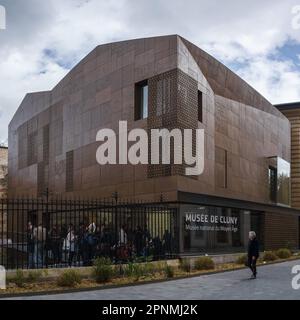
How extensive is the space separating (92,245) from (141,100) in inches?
470

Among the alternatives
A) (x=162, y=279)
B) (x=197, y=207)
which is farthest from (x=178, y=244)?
(x=162, y=279)

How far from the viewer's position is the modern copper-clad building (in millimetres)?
26281

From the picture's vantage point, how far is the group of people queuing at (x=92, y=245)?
18234 mm

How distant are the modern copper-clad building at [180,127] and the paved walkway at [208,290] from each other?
5.89m

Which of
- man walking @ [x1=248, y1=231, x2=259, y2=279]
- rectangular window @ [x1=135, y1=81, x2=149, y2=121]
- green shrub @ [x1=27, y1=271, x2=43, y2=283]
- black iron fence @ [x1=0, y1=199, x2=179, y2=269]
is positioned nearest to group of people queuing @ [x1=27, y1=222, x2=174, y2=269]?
black iron fence @ [x1=0, y1=199, x2=179, y2=269]

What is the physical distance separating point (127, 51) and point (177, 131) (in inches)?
274

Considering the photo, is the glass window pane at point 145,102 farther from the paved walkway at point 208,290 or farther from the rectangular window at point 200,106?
the paved walkway at point 208,290

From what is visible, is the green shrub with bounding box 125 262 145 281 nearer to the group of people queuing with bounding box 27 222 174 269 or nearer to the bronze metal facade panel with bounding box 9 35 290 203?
the group of people queuing with bounding box 27 222 174 269

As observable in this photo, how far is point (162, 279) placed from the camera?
55.8 feet

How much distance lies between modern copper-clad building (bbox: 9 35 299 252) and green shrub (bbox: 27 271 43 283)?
8.56m

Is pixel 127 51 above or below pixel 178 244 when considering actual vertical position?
above
